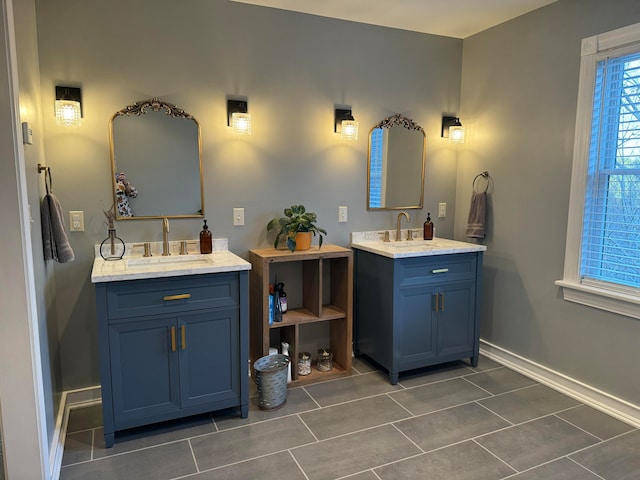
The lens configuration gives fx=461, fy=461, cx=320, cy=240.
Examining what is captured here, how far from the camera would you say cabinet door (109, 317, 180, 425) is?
2.36 metres

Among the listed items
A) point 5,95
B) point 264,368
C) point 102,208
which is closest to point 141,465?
point 264,368

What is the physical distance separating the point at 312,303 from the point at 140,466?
56.7 inches

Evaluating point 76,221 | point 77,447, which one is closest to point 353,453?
point 77,447

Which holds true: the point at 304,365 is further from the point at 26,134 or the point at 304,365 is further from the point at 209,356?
the point at 26,134

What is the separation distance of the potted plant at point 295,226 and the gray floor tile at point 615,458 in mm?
1913

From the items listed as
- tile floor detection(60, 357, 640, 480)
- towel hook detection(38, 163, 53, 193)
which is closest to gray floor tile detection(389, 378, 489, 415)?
tile floor detection(60, 357, 640, 480)

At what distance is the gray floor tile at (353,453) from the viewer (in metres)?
2.21

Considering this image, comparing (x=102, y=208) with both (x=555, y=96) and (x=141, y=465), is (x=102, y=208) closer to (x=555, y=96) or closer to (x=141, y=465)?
(x=141, y=465)

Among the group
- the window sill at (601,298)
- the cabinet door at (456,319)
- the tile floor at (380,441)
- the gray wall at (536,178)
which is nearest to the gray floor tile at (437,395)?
the tile floor at (380,441)

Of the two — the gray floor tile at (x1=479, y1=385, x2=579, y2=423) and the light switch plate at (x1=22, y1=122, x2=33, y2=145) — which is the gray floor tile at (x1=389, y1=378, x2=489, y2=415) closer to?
the gray floor tile at (x1=479, y1=385, x2=579, y2=423)

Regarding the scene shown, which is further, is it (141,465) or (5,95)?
(141,465)

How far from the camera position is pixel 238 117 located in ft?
9.70

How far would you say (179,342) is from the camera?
8.07 feet

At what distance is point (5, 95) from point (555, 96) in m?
3.01
